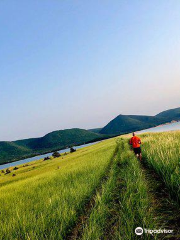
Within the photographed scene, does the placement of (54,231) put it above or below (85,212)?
above

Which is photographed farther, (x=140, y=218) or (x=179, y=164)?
(x=179, y=164)

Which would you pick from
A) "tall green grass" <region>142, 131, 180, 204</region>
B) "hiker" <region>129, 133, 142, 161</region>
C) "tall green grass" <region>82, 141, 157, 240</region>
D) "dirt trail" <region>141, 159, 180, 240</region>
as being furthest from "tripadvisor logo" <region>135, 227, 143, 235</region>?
"hiker" <region>129, 133, 142, 161</region>

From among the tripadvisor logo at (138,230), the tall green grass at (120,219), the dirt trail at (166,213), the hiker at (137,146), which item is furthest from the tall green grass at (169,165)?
the hiker at (137,146)

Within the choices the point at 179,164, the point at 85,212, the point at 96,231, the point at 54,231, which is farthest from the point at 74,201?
the point at 179,164

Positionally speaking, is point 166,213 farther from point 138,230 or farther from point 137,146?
point 137,146

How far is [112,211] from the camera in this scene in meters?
4.71

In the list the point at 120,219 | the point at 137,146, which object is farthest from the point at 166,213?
the point at 137,146

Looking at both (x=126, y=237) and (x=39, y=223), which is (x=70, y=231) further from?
(x=126, y=237)

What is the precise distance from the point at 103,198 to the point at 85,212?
0.70m

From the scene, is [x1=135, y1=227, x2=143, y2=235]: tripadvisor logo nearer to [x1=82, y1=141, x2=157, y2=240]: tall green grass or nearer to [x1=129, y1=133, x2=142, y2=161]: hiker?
[x1=82, y1=141, x2=157, y2=240]: tall green grass

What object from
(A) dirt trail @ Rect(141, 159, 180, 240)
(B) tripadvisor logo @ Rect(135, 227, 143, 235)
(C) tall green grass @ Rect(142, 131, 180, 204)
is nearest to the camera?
(B) tripadvisor logo @ Rect(135, 227, 143, 235)

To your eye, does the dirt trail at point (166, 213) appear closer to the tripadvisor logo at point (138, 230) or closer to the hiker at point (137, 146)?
the tripadvisor logo at point (138, 230)

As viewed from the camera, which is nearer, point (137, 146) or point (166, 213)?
point (166, 213)

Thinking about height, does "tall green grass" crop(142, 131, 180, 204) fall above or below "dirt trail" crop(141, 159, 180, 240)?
above
